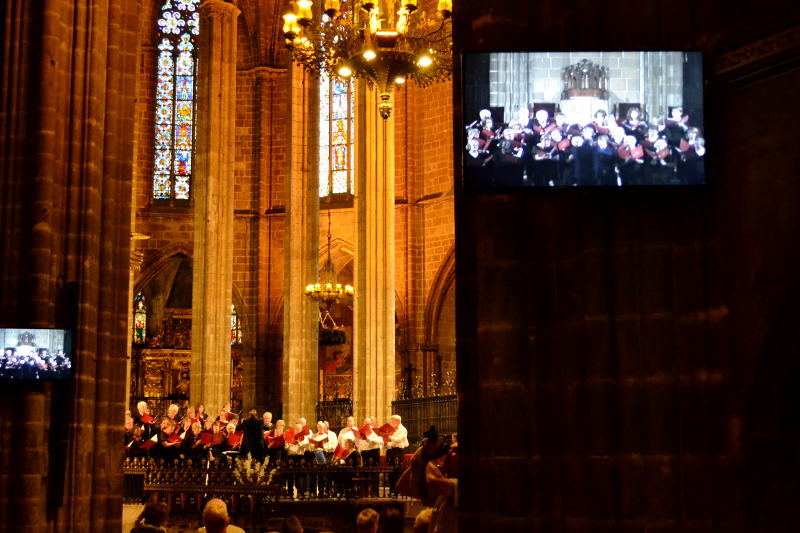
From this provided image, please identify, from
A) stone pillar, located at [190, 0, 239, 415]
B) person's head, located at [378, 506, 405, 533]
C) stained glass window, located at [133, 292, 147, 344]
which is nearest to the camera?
person's head, located at [378, 506, 405, 533]

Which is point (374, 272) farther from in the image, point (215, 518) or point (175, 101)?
point (215, 518)

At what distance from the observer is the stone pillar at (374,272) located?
60.6 ft

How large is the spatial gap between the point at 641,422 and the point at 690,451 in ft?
0.84

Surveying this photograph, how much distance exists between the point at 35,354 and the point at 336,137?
57.4 ft

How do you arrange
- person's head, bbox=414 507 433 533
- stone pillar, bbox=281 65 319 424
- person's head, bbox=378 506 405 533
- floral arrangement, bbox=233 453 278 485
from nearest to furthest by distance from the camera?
person's head, bbox=378 506 405 533, person's head, bbox=414 507 433 533, floral arrangement, bbox=233 453 278 485, stone pillar, bbox=281 65 319 424

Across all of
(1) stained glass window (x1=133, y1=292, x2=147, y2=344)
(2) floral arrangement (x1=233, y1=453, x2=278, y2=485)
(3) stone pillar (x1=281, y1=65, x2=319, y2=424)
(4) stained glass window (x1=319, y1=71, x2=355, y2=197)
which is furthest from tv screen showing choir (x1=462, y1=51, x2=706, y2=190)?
(1) stained glass window (x1=133, y1=292, x2=147, y2=344)

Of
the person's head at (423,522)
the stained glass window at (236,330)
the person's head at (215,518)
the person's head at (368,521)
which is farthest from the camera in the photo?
the stained glass window at (236,330)

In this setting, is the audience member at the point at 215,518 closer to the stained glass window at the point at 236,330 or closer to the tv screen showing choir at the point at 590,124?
the tv screen showing choir at the point at 590,124

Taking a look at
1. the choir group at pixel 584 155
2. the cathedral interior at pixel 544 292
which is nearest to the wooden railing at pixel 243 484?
the cathedral interior at pixel 544 292

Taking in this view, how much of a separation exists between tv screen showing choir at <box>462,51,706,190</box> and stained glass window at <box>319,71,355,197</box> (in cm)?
2036

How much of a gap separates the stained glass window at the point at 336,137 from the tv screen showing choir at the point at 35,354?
55.5ft

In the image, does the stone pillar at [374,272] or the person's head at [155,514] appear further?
the stone pillar at [374,272]

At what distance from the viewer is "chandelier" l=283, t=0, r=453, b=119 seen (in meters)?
13.5

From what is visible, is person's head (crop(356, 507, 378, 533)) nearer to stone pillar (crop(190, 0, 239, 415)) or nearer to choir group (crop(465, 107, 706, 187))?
choir group (crop(465, 107, 706, 187))
